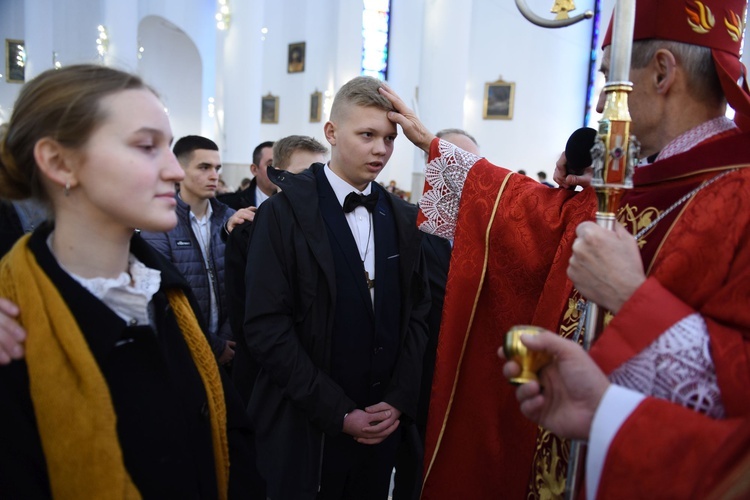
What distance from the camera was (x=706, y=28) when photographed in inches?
54.0

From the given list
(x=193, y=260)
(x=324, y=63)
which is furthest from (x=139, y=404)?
(x=324, y=63)

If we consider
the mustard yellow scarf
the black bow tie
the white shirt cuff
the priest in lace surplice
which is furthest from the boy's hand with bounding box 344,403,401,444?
the white shirt cuff

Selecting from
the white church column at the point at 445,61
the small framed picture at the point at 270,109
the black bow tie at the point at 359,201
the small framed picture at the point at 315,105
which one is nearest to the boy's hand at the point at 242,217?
the black bow tie at the point at 359,201

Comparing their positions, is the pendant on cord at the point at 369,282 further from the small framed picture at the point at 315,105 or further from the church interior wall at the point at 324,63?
the small framed picture at the point at 315,105

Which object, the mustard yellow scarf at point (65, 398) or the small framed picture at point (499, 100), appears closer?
the mustard yellow scarf at point (65, 398)

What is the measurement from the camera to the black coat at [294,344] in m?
1.95

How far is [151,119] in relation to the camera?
4.19 ft

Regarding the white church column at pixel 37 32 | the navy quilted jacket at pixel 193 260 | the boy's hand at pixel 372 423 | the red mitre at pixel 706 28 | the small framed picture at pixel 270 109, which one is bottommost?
the boy's hand at pixel 372 423

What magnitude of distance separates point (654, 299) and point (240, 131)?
14279 millimetres

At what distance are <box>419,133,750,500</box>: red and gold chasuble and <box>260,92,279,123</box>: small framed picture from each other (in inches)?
662

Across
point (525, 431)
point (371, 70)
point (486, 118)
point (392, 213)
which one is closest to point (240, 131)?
point (371, 70)

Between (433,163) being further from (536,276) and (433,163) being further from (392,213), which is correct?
(536,276)

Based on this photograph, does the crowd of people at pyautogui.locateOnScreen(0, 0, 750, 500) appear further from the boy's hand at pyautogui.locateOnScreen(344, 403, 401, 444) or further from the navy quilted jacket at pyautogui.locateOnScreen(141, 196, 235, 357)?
the navy quilted jacket at pyautogui.locateOnScreen(141, 196, 235, 357)

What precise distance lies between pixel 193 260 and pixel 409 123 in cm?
161
